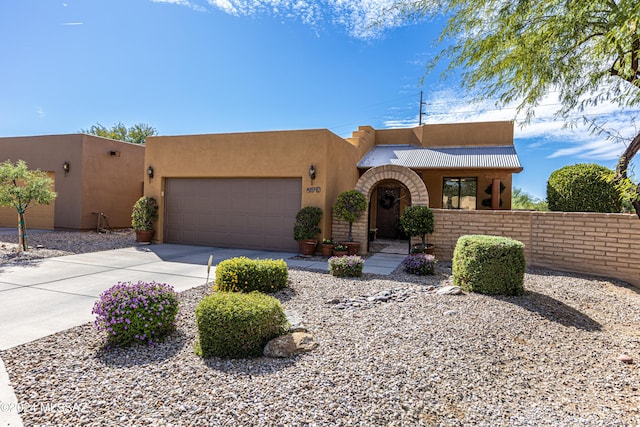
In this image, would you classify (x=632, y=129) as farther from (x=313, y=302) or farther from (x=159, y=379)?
(x=159, y=379)

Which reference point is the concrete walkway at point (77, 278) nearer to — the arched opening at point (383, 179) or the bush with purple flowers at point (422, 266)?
the bush with purple flowers at point (422, 266)

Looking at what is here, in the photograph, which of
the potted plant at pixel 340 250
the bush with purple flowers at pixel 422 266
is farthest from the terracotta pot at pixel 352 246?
the bush with purple flowers at pixel 422 266

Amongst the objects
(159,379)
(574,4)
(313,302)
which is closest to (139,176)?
(313,302)

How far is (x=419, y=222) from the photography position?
9180mm

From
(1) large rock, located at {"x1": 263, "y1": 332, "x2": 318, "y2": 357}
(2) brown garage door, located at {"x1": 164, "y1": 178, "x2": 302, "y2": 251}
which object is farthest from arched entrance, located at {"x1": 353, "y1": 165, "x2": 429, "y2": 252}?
(1) large rock, located at {"x1": 263, "y1": 332, "x2": 318, "y2": 357}

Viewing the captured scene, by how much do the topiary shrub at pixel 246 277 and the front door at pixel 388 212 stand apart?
10.1 metres

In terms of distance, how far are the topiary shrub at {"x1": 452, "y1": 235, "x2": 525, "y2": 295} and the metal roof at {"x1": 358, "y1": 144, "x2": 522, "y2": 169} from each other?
7589 millimetres

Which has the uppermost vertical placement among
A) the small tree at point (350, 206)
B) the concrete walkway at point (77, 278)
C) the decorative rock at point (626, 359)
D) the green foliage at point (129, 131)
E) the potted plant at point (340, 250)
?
the green foliage at point (129, 131)

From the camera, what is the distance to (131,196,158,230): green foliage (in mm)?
11805

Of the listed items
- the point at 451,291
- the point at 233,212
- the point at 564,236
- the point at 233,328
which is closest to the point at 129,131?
the point at 233,212

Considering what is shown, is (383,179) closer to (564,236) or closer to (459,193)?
(564,236)

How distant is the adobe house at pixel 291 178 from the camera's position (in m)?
10.3

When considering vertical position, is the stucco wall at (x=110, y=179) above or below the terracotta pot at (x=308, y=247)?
above

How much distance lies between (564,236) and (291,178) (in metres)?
7.37
